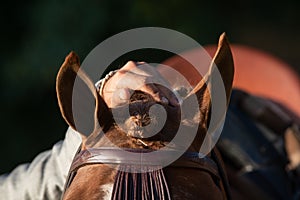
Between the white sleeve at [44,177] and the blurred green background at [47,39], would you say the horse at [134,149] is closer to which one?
the white sleeve at [44,177]

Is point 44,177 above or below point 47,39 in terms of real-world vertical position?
above

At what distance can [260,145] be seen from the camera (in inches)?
72.1

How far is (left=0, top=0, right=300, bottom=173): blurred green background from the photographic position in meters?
3.89

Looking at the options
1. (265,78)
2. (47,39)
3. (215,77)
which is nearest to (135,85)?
(215,77)

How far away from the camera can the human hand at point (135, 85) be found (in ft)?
3.73

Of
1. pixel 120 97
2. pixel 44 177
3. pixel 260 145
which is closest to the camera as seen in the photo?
pixel 120 97

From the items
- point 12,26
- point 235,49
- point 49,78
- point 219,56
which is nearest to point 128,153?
point 219,56

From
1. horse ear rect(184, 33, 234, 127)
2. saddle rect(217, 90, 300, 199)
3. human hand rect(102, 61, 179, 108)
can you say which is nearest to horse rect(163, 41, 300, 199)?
saddle rect(217, 90, 300, 199)

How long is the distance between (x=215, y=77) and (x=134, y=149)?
0.18 metres

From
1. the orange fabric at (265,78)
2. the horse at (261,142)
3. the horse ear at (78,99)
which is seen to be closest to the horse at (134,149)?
the horse ear at (78,99)

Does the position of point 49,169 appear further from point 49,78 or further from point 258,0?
point 258,0

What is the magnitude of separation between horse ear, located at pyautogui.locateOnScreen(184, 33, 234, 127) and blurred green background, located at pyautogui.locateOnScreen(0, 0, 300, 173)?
2.72m

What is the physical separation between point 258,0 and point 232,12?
0.72 ft

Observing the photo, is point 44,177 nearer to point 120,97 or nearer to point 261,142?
point 120,97
